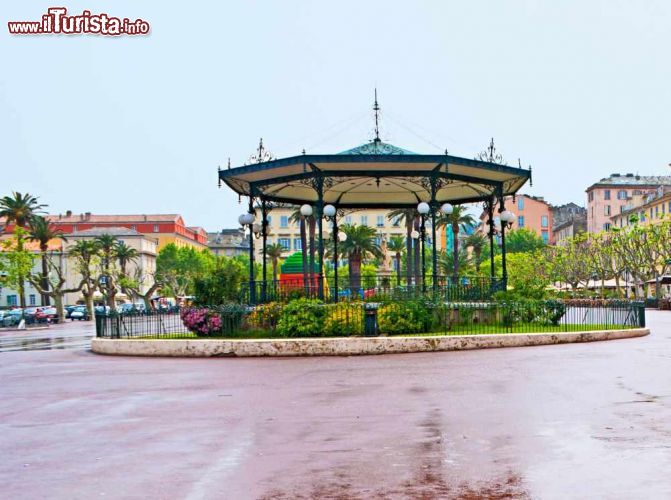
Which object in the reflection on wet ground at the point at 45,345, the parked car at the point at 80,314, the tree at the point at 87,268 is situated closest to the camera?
the reflection on wet ground at the point at 45,345

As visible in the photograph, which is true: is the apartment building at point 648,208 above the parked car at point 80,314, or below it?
above

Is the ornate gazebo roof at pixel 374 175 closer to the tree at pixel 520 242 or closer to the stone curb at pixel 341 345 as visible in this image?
the stone curb at pixel 341 345

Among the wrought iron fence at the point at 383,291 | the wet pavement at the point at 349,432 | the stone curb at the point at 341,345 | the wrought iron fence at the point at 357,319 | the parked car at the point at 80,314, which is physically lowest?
the parked car at the point at 80,314

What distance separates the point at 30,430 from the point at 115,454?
7.93 feet

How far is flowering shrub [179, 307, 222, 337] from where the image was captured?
22875 millimetres

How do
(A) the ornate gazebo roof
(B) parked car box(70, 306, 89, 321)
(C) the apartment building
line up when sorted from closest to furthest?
(A) the ornate gazebo roof
(B) parked car box(70, 306, 89, 321)
(C) the apartment building

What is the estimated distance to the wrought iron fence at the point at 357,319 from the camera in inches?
838

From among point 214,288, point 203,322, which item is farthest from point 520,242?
point 203,322

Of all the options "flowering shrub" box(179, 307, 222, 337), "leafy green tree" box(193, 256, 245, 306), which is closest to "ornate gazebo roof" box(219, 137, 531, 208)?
"leafy green tree" box(193, 256, 245, 306)

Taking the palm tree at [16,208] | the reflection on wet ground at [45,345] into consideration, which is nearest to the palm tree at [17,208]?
the palm tree at [16,208]

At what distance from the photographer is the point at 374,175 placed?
88.1 ft

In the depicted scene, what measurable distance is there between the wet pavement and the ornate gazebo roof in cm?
934

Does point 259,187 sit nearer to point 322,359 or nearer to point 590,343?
point 322,359

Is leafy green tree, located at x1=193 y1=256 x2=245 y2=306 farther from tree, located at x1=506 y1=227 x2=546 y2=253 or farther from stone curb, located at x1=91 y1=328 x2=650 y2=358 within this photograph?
tree, located at x1=506 y1=227 x2=546 y2=253
